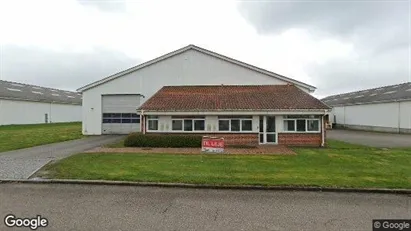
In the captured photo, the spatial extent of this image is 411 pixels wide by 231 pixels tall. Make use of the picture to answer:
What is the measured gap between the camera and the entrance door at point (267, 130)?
18.3 metres

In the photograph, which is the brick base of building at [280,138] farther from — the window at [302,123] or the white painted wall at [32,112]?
the white painted wall at [32,112]

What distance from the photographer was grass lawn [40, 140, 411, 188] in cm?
838

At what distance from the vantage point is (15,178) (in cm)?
A: 870

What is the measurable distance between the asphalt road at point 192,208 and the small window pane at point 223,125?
10.7m

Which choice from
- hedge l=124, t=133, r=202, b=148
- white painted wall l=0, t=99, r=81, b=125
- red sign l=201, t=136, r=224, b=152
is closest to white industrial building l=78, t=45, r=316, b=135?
hedge l=124, t=133, r=202, b=148

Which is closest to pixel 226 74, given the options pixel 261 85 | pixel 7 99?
pixel 261 85

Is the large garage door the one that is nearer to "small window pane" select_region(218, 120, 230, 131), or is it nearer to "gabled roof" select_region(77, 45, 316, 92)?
"gabled roof" select_region(77, 45, 316, 92)

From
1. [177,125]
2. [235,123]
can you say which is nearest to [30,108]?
[177,125]

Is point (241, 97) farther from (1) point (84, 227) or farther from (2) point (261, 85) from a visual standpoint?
(1) point (84, 227)

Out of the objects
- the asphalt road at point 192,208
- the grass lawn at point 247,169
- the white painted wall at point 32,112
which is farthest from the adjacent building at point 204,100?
the white painted wall at point 32,112

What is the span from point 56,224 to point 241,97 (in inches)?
662

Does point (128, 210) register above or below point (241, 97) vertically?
below

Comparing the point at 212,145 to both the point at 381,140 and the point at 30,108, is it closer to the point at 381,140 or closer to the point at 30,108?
the point at 381,140

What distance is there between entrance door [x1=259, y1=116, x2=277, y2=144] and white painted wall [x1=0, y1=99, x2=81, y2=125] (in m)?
31.8
